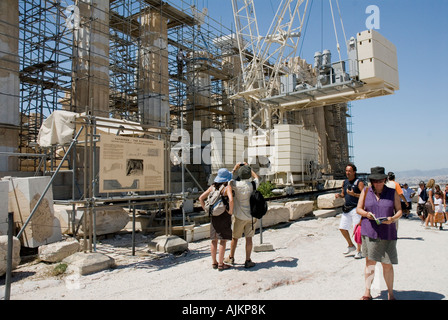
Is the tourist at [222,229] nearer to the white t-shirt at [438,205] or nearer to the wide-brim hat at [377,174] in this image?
the wide-brim hat at [377,174]

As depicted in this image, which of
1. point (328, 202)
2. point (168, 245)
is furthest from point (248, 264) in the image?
point (328, 202)

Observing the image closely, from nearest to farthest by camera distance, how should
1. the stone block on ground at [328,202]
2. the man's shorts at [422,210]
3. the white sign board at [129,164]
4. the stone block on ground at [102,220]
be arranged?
the white sign board at [129,164]
the stone block on ground at [102,220]
the man's shorts at [422,210]
the stone block on ground at [328,202]

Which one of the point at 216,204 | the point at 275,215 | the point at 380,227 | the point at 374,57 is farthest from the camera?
the point at 374,57

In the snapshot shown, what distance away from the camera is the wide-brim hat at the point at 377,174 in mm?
3599

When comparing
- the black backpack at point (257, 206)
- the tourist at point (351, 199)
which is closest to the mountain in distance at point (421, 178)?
the tourist at point (351, 199)

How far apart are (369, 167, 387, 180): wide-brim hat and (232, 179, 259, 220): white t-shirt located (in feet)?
6.18

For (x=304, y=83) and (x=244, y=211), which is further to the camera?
(x=304, y=83)

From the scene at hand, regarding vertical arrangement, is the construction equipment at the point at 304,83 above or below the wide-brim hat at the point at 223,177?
above

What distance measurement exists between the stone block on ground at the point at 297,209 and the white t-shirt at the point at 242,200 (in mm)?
5120

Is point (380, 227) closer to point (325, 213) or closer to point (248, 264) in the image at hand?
point (248, 264)

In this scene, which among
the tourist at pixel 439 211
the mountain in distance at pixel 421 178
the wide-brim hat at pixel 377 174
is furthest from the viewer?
the mountain in distance at pixel 421 178

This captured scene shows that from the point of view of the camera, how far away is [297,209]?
32.8ft

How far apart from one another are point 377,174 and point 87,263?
4239mm
